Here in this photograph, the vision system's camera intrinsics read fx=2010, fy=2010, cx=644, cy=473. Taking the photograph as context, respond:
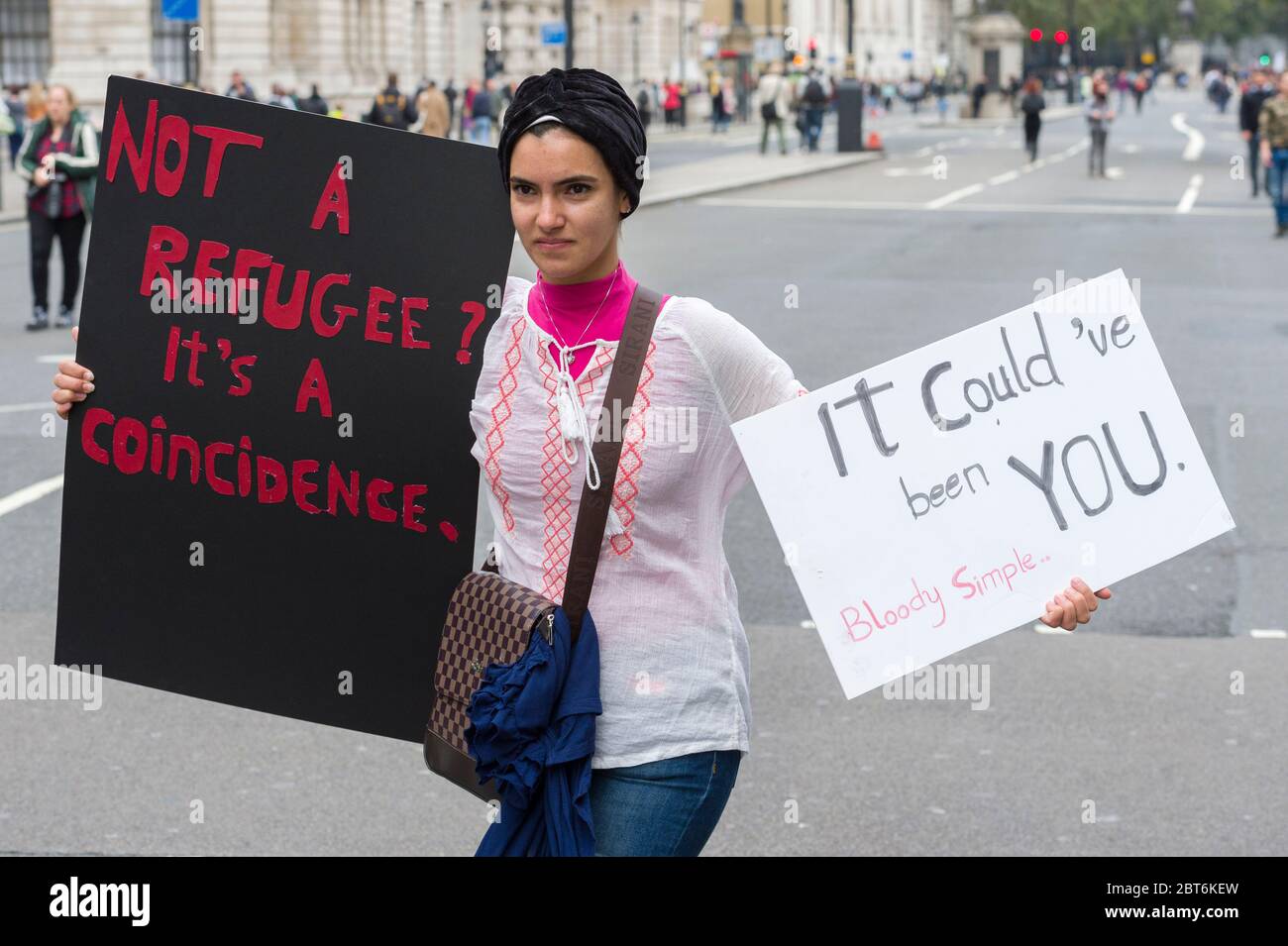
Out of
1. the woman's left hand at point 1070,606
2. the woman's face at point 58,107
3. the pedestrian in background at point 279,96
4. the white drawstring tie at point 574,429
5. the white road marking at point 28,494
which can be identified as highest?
the pedestrian in background at point 279,96

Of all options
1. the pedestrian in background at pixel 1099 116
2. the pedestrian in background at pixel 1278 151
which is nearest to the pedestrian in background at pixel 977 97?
the pedestrian in background at pixel 1099 116

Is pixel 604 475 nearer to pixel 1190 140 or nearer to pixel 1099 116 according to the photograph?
pixel 1099 116

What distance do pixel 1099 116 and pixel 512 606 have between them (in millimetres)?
34850

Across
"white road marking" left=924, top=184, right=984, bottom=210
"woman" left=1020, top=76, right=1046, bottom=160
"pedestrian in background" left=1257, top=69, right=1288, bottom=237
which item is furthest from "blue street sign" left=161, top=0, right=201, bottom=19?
"woman" left=1020, top=76, right=1046, bottom=160

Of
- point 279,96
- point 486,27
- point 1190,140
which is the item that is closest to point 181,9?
point 279,96

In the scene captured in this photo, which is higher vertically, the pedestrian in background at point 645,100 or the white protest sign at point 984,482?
the pedestrian in background at point 645,100

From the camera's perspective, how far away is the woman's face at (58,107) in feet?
50.5

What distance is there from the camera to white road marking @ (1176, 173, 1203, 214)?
95.7 ft

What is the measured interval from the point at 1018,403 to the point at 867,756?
2951mm

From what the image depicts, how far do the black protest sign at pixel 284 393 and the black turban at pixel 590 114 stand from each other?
0.45 metres

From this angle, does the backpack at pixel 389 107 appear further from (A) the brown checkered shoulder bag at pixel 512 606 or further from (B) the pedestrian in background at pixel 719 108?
(A) the brown checkered shoulder bag at pixel 512 606

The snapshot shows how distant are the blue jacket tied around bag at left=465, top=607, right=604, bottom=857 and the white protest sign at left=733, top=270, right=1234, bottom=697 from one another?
402mm

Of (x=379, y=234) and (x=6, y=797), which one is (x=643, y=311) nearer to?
(x=379, y=234)

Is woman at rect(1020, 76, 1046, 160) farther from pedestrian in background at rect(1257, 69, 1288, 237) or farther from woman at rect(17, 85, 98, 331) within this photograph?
woman at rect(17, 85, 98, 331)
